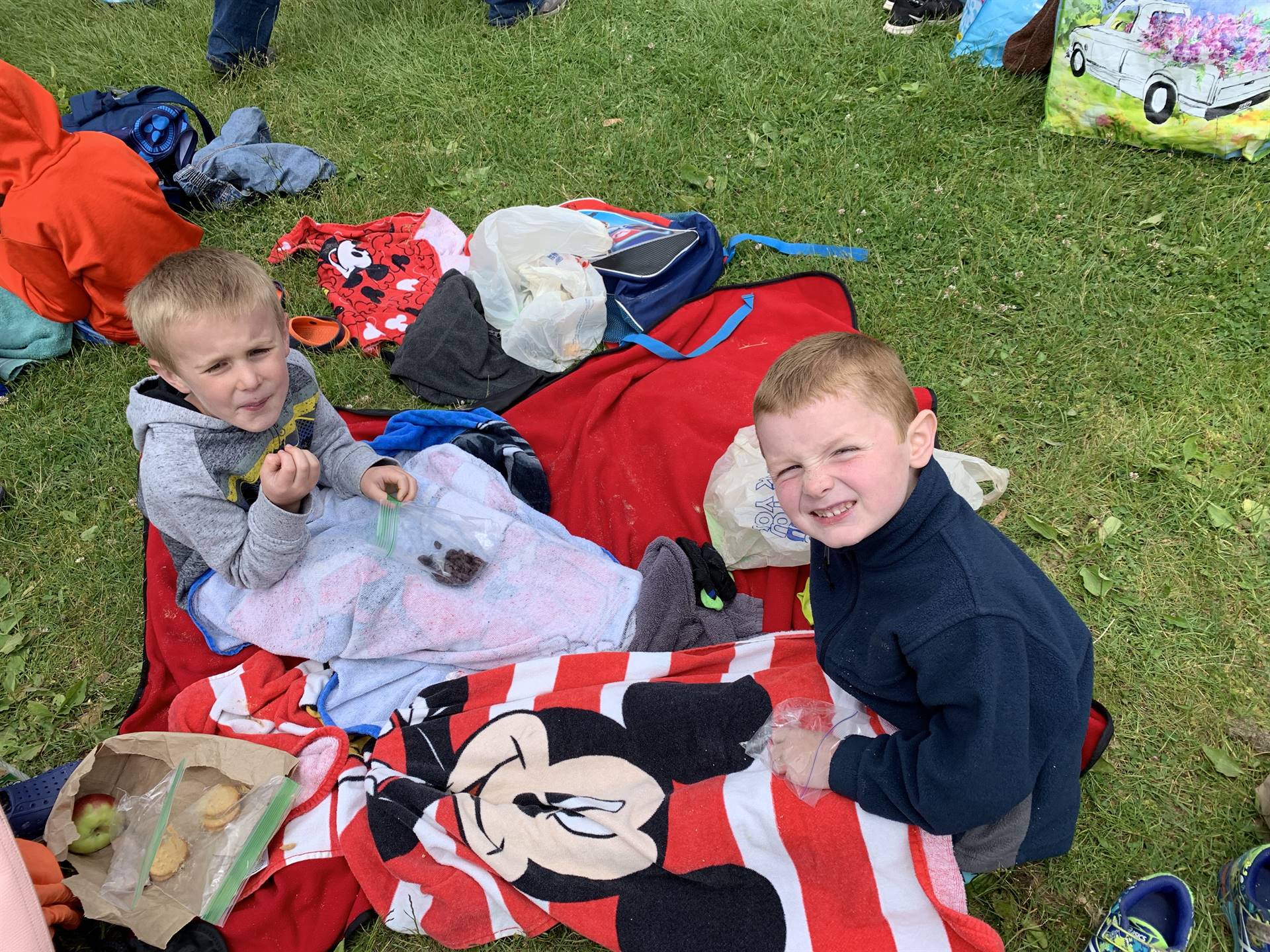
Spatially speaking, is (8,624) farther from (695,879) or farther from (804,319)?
(804,319)

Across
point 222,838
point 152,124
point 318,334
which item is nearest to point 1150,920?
point 222,838

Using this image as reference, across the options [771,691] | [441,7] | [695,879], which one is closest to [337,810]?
[695,879]

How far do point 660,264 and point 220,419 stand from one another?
2.11 metres

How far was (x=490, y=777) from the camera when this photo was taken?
8.56 ft

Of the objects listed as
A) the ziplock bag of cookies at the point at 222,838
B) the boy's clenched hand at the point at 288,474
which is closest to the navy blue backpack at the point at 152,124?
the boy's clenched hand at the point at 288,474

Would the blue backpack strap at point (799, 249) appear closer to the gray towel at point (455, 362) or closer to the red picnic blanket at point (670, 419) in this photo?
the red picnic blanket at point (670, 419)

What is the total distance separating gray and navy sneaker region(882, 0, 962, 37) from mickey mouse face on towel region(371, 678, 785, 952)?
14.6 feet

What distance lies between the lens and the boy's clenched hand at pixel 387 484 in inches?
120

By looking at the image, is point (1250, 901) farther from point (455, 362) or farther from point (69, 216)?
point (69, 216)

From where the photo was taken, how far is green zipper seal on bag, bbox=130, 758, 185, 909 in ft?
7.45

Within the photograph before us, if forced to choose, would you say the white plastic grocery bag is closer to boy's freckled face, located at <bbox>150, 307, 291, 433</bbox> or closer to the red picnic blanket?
the red picnic blanket

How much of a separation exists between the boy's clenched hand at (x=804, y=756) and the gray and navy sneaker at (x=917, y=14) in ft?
15.1

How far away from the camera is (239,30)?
591 centimetres

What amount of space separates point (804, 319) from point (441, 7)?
4.26 m
